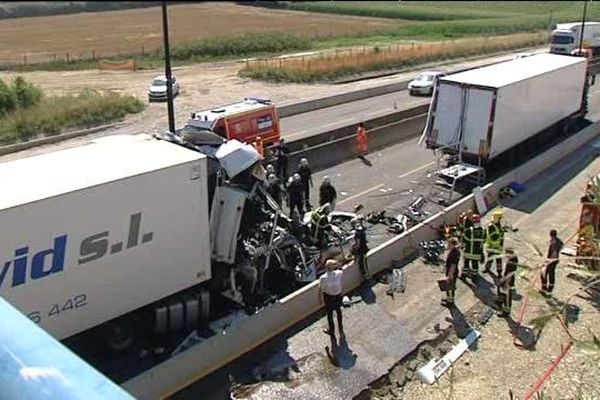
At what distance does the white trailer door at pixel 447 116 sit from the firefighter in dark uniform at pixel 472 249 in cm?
657

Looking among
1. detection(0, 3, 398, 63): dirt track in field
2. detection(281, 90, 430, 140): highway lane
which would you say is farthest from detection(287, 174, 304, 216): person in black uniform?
detection(0, 3, 398, 63): dirt track in field

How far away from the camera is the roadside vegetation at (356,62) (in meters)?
42.3

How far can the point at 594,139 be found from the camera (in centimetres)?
2489

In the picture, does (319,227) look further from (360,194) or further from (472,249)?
(360,194)

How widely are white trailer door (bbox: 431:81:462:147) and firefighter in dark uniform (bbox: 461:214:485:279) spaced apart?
6.57 metres

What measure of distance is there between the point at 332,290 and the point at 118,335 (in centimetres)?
330

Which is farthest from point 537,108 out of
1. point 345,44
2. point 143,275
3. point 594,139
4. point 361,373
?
point 345,44

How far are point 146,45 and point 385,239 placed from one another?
168 feet

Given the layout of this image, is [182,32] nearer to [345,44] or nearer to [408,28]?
[345,44]

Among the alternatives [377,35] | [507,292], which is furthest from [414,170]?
[377,35]

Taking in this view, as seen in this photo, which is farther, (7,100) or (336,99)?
(336,99)

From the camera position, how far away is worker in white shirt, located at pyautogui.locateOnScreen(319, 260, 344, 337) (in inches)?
405

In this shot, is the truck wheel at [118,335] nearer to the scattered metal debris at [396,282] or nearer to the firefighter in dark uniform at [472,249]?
the scattered metal debris at [396,282]

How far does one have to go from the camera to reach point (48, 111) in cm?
2919
